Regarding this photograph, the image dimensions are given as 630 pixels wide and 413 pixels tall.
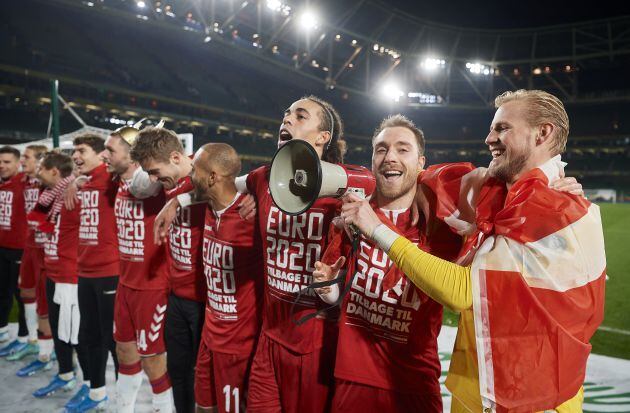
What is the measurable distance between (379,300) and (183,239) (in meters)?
1.49

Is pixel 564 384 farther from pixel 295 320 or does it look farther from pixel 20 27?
pixel 20 27

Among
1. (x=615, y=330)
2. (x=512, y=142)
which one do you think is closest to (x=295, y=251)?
(x=512, y=142)

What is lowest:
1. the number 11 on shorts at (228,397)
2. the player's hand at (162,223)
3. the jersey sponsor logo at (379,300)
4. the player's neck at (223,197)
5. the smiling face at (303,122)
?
the number 11 on shorts at (228,397)

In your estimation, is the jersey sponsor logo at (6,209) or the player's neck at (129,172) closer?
the player's neck at (129,172)

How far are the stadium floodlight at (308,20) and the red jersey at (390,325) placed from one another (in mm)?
22433

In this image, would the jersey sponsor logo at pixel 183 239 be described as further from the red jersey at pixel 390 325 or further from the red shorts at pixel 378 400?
the red shorts at pixel 378 400

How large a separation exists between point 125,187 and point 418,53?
30.5 metres

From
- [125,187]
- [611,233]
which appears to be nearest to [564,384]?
[125,187]

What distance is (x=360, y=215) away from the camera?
150cm

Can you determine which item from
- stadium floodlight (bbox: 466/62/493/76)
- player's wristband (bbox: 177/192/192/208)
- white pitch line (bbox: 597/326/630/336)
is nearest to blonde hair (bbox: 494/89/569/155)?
player's wristband (bbox: 177/192/192/208)

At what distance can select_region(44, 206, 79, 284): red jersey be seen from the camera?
145 inches

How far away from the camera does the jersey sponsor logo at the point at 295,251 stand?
6.61 ft

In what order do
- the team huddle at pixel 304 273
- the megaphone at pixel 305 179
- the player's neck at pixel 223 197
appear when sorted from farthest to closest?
the player's neck at pixel 223 197
the megaphone at pixel 305 179
the team huddle at pixel 304 273

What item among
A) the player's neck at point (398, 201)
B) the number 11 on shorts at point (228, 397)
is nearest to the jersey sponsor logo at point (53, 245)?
the number 11 on shorts at point (228, 397)
